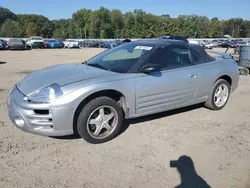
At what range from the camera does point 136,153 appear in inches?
150

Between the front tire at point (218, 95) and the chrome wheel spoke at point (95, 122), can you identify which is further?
the front tire at point (218, 95)

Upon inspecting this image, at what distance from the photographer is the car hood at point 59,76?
157 inches

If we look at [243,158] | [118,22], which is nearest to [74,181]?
[243,158]

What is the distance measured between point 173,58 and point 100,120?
184 centimetres

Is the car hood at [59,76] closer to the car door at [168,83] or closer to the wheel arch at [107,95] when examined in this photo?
the wheel arch at [107,95]

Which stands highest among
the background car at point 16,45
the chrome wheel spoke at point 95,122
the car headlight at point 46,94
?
the car headlight at point 46,94

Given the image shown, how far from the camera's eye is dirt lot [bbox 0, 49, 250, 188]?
10.3 ft

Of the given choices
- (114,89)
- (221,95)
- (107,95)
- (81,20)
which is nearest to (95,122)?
(107,95)

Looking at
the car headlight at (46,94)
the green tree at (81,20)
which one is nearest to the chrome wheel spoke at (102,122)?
the car headlight at (46,94)

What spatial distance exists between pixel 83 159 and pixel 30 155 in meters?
0.73

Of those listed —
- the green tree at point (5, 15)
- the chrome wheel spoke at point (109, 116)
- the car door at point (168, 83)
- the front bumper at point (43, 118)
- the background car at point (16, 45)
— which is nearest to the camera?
the front bumper at point (43, 118)

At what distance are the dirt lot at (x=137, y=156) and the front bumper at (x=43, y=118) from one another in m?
0.28

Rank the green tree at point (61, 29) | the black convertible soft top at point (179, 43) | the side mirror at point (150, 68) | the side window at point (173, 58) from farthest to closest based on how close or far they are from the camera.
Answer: the green tree at point (61, 29) < the black convertible soft top at point (179, 43) < the side window at point (173, 58) < the side mirror at point (150, 68)

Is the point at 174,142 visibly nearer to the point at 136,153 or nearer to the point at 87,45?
the point at 136,153
